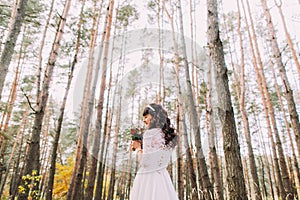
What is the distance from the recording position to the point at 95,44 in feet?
29.2

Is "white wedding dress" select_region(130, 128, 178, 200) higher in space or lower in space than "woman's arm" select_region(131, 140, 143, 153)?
lower

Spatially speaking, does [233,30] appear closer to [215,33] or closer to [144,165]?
[215,33]

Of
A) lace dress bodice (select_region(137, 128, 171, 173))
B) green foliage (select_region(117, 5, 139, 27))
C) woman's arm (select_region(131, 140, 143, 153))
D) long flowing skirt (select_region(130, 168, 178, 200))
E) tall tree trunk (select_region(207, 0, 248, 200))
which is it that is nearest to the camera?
tall tree trunk (select_region(207, 0, 248, 200))

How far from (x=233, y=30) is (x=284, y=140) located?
12714 mm

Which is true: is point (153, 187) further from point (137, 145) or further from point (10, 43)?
point (10, 43)

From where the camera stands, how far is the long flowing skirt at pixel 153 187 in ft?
7.04

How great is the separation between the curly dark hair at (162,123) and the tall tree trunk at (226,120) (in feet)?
1.95

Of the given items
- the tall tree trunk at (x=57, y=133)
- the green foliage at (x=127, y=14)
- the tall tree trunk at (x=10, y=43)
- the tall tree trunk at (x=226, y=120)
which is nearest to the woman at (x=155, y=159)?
the tall tree trunk at (x=226, y=120)

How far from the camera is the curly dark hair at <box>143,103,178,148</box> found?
2359 mm

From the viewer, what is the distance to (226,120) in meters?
1.96

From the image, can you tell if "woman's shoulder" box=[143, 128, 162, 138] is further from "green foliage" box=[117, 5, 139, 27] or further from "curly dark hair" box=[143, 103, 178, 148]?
"green foliage" box=[117, 5, 139, 27]

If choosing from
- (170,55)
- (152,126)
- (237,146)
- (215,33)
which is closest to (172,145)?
(152,126)

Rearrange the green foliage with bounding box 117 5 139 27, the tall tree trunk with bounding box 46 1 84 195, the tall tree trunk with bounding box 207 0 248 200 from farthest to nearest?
the green foliage with bounding box 117 5 139 27
the tall tree trunk with bounding box 46 1 84 195
the tall tree trunk with bounding box 207 0 248 200

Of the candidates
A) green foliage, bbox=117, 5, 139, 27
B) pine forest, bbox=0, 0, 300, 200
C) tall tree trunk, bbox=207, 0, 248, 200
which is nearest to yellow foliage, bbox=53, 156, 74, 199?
pine forest, bbox=0, 0, 300, 200
